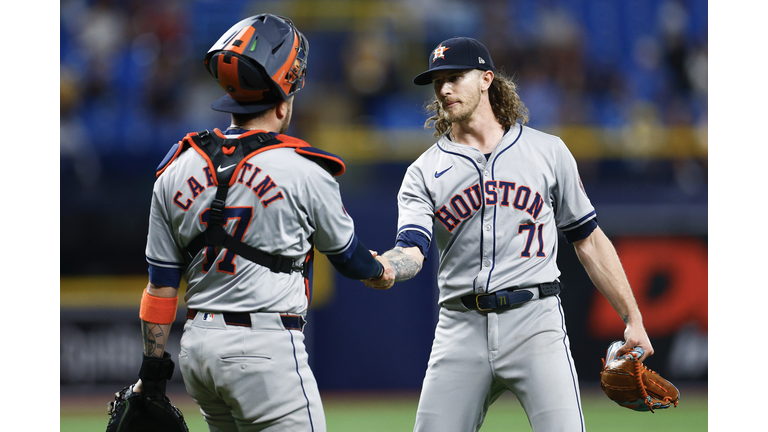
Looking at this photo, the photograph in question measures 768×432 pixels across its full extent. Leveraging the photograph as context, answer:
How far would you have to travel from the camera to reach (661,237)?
1014 centimetres

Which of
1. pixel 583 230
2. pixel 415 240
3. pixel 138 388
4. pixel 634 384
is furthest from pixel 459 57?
pixel 138 388

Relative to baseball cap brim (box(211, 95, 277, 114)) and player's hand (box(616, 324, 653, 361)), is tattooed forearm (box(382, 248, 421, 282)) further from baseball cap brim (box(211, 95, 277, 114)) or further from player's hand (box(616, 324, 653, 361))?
player's hand (box(616, 324, 653, 361))

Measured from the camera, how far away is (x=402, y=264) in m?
4.31

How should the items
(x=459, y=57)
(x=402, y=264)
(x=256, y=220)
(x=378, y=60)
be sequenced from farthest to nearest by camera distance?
(x=378, y=60), (x=459, y=57), (x=402, y=264), (x=256, y=220)

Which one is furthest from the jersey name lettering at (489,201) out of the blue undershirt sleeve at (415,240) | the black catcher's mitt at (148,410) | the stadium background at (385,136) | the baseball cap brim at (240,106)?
the stadium background at (385,136)

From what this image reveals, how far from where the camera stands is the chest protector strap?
3352mm

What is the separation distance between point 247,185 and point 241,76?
0.50 m

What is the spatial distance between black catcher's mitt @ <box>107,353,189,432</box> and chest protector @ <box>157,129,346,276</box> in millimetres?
568

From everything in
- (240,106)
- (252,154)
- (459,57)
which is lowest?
(252,154)

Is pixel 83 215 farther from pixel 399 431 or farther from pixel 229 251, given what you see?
pixel 229 251

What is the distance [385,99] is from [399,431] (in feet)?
19.9

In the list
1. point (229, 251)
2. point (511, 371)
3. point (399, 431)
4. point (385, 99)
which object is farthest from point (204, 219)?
point (385, 99)

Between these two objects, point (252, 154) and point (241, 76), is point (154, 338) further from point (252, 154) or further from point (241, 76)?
point (241, 76)

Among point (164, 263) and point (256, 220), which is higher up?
point (256, 220)
